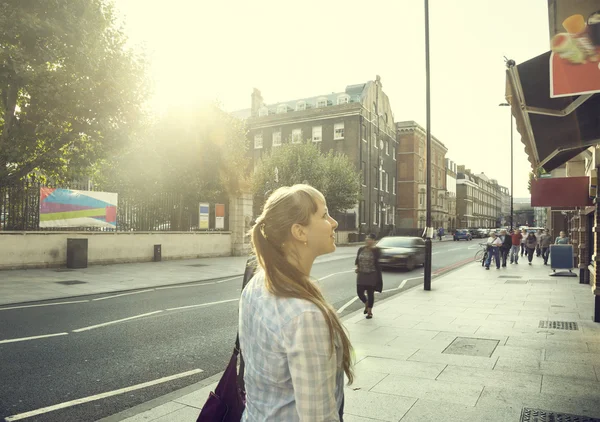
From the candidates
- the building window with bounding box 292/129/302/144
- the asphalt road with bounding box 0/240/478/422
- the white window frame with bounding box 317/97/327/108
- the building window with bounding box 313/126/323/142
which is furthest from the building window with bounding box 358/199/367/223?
the asphalt road with bounding box 0/240/478/422

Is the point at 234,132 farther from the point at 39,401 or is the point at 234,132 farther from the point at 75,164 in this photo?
the point at 39,401

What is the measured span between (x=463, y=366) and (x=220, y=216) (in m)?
19.9

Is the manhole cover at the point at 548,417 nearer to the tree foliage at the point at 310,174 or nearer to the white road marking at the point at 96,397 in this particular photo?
the white road marking at the point at 96,397

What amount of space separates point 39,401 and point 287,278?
424 centimetres

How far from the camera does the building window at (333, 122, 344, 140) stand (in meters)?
48.1

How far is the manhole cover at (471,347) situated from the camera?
20.7 feet

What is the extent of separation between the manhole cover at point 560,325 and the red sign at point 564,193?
3588 mm

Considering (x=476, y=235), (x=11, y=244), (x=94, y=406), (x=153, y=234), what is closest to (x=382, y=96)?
(x=476, y=235)

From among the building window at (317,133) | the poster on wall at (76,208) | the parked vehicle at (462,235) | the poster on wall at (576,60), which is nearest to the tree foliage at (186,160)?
the poster on wall at (76,208)

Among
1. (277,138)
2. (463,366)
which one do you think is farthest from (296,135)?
(463,366)

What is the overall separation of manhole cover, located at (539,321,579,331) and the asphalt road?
12.6ft

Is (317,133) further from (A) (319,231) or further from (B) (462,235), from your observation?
(A) (319,231)

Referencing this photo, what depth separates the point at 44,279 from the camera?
13648 millimetres

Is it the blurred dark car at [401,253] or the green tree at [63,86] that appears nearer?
the green tree at [63,86]
